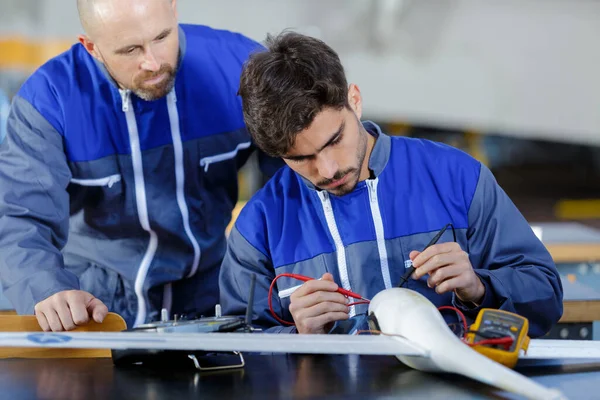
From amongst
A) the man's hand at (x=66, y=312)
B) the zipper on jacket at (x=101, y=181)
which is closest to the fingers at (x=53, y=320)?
the man's hand at (x=66, y=312)

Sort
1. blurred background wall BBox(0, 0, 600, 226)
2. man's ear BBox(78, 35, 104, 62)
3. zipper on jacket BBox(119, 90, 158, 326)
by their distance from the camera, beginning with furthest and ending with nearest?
blurred background wall BBox(0, 0, 600, 226), zipper on jacket BBox(119, 90, 158, 326), man's ear BBox(78, 35, 104, 62)

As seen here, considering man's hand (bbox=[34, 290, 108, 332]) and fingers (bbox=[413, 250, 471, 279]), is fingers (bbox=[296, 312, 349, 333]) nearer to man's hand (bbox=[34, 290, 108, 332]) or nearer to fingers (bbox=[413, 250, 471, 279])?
fingers (bbox=[413, 250, 471, 279])

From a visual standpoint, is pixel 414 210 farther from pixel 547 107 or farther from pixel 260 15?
pixel 547 107

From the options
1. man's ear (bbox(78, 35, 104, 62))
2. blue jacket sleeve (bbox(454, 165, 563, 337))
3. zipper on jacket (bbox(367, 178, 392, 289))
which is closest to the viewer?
blue jacket sleeve (bbox(454, 165, 563, 337))

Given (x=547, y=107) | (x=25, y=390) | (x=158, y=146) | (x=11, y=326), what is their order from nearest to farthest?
1. (x=25, y=390)
2. (x=11, y=326)
3. (x=158, y=146)
4. (x=547, y=107)

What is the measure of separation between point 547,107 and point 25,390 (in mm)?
4665

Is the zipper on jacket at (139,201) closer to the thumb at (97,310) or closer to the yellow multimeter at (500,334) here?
the thumb at (97,310)

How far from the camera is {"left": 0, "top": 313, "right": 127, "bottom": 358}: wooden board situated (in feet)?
4.27

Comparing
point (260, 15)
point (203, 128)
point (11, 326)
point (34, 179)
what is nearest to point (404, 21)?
point (260, 15)

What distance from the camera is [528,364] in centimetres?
113

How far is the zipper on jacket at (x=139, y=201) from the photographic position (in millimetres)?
1915

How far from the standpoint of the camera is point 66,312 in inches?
55.9

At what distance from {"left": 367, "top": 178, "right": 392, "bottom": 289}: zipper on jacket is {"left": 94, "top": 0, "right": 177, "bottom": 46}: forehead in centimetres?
56

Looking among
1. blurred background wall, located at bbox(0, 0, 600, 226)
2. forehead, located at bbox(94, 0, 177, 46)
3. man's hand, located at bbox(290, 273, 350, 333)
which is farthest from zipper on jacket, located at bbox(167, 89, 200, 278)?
blurred background wall, located at bbox(0, 0, 600, 226)
